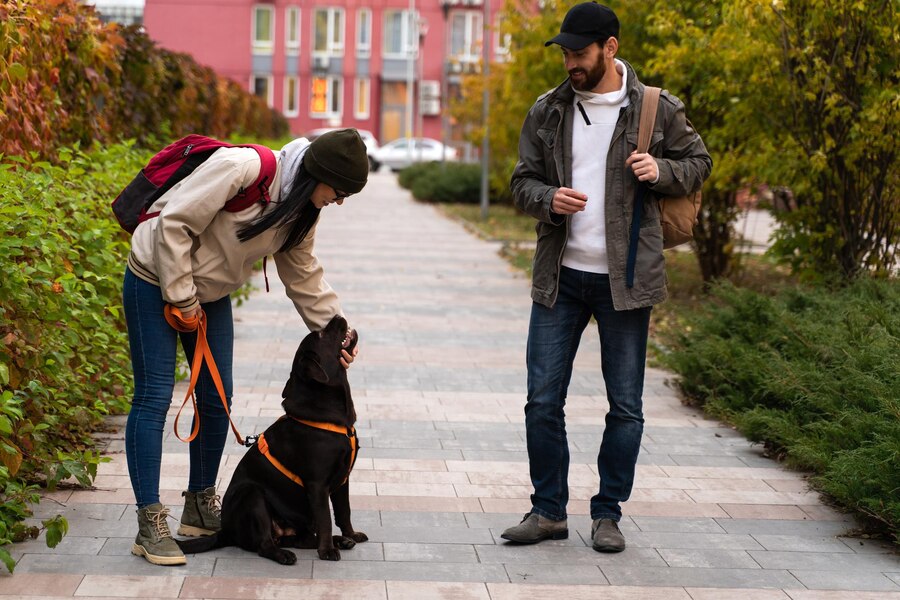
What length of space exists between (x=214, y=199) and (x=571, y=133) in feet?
4.60

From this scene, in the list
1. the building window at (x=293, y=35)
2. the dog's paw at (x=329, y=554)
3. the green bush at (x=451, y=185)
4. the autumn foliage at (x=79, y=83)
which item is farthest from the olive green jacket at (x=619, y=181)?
the building window at (x=293, y=35)

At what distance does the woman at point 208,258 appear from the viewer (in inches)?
166

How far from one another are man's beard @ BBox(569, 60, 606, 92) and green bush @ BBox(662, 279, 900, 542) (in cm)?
184

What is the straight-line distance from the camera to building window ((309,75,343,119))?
2366 inches

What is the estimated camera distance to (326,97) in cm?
6031

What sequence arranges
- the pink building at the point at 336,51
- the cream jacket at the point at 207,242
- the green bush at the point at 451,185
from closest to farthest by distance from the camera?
1. the cream jacket at the point at 207,242
2. the green bush at the point at 451,185
3. the pink building at the point at 336,51

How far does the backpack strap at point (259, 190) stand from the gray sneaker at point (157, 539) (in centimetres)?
114

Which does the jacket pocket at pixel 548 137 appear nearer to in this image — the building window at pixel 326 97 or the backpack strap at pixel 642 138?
the backpack strap at pixel 642 138

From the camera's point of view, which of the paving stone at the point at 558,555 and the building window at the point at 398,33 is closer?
the paving stone at the point at 558,555

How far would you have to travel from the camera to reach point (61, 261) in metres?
5.48

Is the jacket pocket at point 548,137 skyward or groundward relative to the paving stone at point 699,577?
skyward

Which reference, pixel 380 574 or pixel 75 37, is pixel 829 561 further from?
pixel 75 37

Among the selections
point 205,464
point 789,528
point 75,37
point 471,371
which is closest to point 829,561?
point 789,528

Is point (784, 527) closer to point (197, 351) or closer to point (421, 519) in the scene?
point (421, 519)
